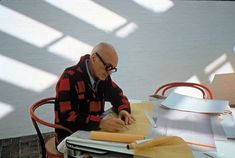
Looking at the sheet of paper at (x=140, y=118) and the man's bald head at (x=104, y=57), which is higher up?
the man's bald head at (x=104, y=57)

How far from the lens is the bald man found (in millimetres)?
1531

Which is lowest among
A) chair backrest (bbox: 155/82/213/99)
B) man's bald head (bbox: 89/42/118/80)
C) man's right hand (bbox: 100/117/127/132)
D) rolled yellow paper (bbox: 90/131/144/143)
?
rolled yellow paper (bbox: 90/131/144/143)

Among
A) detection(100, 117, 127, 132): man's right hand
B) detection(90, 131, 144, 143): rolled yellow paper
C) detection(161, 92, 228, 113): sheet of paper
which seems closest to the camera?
detection(90, 131, 144, 143): rolled yellow paper

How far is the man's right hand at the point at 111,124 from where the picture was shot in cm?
149

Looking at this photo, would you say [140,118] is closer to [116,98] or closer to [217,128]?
[116,98]

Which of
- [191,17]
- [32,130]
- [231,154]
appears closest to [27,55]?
[32,130]

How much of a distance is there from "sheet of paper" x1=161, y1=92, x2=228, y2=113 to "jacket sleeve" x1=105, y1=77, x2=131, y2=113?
0.78 feet

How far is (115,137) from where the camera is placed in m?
1.38

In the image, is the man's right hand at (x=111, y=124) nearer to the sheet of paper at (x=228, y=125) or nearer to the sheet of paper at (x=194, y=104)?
the sheet of paper at (x=194, y=104)

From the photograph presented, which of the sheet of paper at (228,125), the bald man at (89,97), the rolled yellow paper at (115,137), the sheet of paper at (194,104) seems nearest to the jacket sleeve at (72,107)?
the bald man at (89,97)

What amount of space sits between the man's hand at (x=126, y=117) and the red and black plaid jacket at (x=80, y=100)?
6 cm

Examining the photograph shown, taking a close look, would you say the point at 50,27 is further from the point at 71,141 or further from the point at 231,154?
the point at 231,154

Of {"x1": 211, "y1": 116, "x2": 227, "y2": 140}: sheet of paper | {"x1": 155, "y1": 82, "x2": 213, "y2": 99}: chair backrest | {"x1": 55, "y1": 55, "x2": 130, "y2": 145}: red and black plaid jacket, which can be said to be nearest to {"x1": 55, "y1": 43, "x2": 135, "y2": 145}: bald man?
{"x1": 55, "y1": 55, "x2": 130, "y2": 145}: red and black plaid jacket

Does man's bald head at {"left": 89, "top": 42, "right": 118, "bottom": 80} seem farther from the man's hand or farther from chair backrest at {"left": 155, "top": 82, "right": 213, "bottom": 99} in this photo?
chair backrest at {"left": 155, "top": 82, "right": 213, "bottom": 99}
